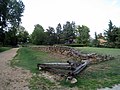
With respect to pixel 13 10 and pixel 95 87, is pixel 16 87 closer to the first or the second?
pixel 95 87

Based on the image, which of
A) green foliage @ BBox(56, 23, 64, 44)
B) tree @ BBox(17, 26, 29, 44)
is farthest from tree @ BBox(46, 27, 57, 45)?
tree @ BBox(17, 26, 29, 44)

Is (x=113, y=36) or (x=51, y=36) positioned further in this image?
(x=51, y=36)

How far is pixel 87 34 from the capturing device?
90375 mm

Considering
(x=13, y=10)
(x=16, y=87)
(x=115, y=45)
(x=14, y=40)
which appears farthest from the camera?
(x=14, y=40)

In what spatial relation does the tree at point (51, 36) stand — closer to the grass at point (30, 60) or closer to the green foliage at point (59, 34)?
the green foliage at point (59, 34)

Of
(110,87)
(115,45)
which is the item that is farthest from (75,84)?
(115,45)

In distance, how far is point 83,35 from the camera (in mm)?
89375

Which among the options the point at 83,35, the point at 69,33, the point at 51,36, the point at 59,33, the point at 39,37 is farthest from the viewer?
the point at 59,33

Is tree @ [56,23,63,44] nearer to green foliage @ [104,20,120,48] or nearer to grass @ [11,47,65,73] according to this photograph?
green foliage @ [104,20,120,48]

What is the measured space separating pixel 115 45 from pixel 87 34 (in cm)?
2611

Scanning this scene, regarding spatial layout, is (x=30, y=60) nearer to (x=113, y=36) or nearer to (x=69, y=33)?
(x=113, y=36)

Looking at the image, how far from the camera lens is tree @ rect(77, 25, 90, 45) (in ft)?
290

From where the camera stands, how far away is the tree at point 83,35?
88300mm

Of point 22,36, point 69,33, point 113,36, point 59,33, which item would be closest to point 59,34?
point 59,33
